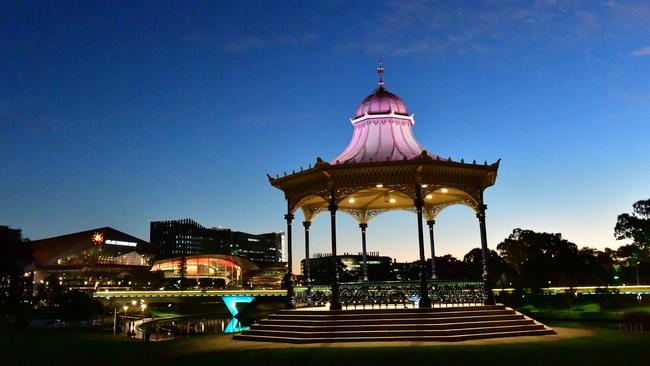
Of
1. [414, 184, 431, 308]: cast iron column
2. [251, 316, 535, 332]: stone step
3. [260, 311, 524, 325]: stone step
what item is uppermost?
[414, 184, 431, 308]: cast iron column

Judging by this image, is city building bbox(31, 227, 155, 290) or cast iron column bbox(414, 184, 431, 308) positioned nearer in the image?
cast iron column bbox(414, 184, 431, 308)

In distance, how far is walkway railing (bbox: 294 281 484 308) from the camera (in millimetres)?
24766

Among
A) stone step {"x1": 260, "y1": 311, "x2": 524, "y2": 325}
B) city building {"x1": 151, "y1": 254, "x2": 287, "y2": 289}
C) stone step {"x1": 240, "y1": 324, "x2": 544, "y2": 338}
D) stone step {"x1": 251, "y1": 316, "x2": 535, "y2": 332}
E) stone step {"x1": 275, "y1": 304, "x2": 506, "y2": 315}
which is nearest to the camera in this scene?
stone step {"x1": 240, "y1": 324, "x2": 544, "y2": 338}

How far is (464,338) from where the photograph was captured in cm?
1969

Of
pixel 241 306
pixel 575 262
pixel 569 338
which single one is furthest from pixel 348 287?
pixel 575 262

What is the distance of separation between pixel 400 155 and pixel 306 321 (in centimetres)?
842

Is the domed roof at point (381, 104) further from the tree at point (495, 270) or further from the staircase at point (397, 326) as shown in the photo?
the tree at point (495, 270)

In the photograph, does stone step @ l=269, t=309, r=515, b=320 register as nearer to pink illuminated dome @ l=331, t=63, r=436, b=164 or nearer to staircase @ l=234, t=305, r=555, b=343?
staircase @ l=234, t=305, r=555, b=343

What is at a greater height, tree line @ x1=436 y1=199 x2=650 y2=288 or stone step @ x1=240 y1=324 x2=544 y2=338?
tree line @ x1=436 y1=199 x2=650 y2=288

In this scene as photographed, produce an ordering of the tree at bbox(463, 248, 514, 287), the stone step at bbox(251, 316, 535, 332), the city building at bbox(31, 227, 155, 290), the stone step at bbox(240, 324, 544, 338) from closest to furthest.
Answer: the stone step at bbox(240, 324, 544, 338)
the stone step at bbox(251, 316, 535, 332)
the tree at bbox(463, 248, 514, 287)
the city building at bbox(31, 227, 155, 290)

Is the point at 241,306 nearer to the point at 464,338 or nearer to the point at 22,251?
the point at 22,251

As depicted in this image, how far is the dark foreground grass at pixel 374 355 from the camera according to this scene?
1462 centimetres

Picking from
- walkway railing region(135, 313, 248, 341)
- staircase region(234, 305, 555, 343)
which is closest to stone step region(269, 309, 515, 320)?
staircase region(234, 305, 555, 343)

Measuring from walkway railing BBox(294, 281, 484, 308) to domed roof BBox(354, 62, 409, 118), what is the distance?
826 cm
